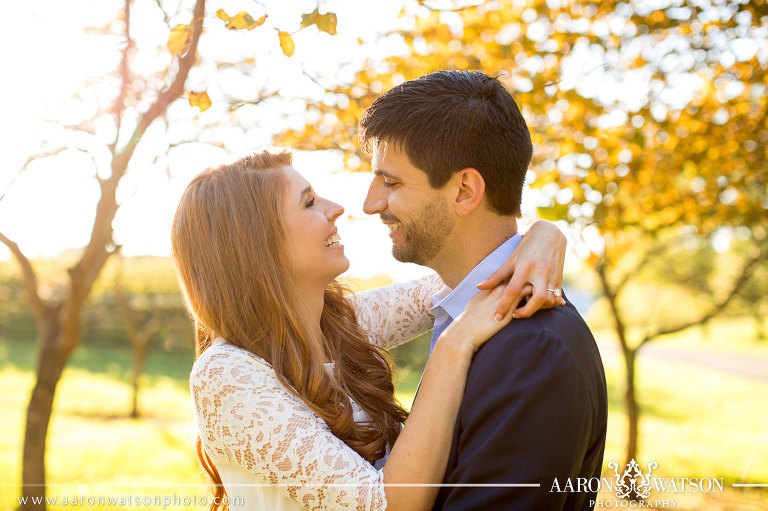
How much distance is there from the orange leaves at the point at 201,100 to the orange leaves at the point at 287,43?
41cm

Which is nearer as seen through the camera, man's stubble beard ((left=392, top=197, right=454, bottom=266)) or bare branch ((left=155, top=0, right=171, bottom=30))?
man's stubble beard ((left=392, top=197, right=454, bottom=266))

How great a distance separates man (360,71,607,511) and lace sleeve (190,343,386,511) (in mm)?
275

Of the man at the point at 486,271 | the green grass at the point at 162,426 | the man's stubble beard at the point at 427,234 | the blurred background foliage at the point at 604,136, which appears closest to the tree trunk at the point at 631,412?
the blurred background foliage at the point at 604,136

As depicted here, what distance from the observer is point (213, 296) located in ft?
7.36

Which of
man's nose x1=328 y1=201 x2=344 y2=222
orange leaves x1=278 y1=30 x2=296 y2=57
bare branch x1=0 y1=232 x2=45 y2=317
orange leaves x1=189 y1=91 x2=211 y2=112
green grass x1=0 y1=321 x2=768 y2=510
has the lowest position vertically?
green grass x1=0 y1=321 x2=768 y2=510

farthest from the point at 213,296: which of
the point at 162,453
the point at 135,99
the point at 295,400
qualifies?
the point at 162,453

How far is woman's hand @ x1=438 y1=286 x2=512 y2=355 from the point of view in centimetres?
184

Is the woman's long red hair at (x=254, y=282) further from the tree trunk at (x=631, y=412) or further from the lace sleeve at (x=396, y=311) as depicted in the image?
the tree trunk at (x=631, y=412)

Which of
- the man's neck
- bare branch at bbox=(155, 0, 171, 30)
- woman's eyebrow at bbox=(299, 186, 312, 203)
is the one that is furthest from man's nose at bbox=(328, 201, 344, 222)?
bare branch at bbox=(155, 0, 171, 30)

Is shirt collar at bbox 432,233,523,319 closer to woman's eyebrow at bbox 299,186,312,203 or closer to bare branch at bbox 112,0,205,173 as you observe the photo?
woman's eyebrow at bbox 299,186,312,203

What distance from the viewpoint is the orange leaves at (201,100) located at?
2631 mm

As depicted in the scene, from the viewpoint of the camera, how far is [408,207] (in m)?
2.23

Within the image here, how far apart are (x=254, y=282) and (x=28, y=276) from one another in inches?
115

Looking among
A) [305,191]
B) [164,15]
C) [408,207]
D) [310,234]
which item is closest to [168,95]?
[164,15]
